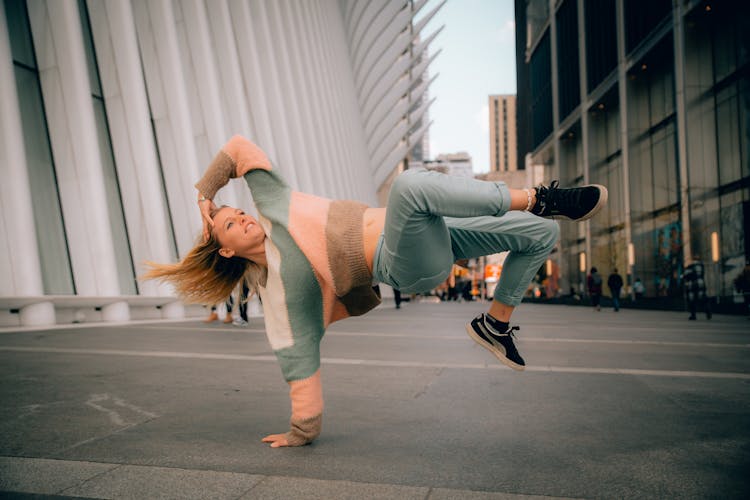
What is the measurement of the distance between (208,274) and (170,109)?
14.0 m

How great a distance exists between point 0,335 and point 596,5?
3456cm

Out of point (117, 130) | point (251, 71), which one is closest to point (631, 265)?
point (251, 71)

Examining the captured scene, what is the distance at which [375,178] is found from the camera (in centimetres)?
5944

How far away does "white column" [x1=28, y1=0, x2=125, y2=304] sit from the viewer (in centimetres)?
1254

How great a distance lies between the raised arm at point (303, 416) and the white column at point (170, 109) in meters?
13.5

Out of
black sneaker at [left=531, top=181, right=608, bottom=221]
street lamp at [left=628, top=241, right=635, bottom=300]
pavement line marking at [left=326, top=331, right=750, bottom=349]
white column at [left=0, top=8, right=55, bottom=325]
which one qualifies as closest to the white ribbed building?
white column at [left=0, top=8, right=55, bottom=325]

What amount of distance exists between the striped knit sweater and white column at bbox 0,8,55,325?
29.0 ft

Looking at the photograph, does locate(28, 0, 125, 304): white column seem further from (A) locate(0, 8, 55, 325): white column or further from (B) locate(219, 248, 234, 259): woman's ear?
(B) locate(219, 248, 234, 259): woman's ear

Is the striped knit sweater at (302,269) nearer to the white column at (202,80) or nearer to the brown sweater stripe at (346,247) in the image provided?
the brown sweater stripe at (346,247)

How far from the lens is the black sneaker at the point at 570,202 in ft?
9.02

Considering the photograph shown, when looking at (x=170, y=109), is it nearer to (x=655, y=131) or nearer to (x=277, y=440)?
(x=277, y=440)

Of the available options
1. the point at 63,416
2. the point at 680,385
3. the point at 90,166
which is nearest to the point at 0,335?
the point at 90,166

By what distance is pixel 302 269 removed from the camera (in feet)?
9.66

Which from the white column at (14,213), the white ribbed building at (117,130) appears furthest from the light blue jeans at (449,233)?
the white column at (14,213)
